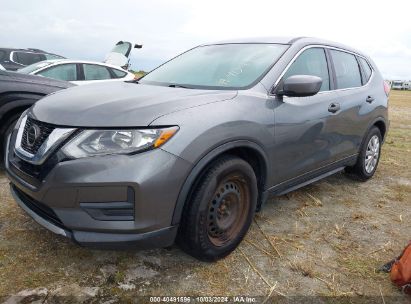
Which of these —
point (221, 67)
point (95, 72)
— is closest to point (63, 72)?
point (95, 72)

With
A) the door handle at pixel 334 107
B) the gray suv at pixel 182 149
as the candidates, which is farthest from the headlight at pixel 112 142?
the door handle at pixel 334 107

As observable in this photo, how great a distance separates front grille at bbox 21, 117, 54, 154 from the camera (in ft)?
7.75

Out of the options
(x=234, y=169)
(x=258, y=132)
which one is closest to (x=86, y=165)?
(x=234, y=169)

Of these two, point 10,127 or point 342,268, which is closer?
point 342,268

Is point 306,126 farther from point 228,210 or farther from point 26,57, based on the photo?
point 26,57

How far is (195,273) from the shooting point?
8.45ft

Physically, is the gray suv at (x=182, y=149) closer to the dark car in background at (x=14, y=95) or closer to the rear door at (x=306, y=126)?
the rear door at (x=306, y=126)

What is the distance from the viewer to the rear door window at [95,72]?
25.7ft

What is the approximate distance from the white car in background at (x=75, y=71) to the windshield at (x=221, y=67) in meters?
4.28

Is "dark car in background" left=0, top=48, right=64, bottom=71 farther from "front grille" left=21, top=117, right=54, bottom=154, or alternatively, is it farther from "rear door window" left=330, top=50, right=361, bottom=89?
"front grille" left=21, top=117, right=54, bottom=154

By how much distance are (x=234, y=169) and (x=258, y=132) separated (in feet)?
1.16

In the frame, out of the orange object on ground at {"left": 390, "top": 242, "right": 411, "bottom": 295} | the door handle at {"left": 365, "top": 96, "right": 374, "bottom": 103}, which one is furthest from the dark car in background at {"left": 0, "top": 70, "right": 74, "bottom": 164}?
the orange object on ground at {"left": 390, "top": 242, "right": 411, "bottom": 295}

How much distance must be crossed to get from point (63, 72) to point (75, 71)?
269 mm

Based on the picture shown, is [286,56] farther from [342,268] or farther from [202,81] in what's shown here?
[342,268]
